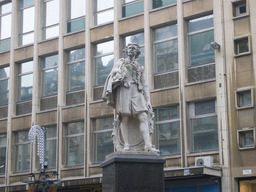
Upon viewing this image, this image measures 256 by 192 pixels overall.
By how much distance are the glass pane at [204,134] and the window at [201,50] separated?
2.03 m

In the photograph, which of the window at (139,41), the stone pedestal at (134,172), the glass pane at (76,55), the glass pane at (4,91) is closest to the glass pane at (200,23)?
the window at (139,41)

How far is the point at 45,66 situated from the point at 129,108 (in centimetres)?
2117

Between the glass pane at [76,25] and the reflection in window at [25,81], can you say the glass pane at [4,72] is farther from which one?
the glass pane at [76,25]

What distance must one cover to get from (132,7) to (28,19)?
8.69 metres

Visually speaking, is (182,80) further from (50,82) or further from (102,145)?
(50,82)

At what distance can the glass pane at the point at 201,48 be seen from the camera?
27.0m

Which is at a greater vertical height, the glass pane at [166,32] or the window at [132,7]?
the window at [132,7]

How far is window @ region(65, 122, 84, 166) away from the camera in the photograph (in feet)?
103

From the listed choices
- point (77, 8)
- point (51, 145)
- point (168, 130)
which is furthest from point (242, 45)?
point (51, 145)

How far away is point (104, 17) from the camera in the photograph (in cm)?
3206

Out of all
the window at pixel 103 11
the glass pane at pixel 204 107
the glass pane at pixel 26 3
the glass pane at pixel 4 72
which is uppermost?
the glass pane at pixel 26 3

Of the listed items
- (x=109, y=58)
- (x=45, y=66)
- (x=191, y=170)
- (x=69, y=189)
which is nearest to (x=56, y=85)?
(x=45, y=66)

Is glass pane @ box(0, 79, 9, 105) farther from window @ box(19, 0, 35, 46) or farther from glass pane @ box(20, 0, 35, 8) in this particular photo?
glass pane @ box(20, 0, 35, 8)

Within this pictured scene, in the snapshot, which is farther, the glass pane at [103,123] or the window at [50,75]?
the window at [50,75]
